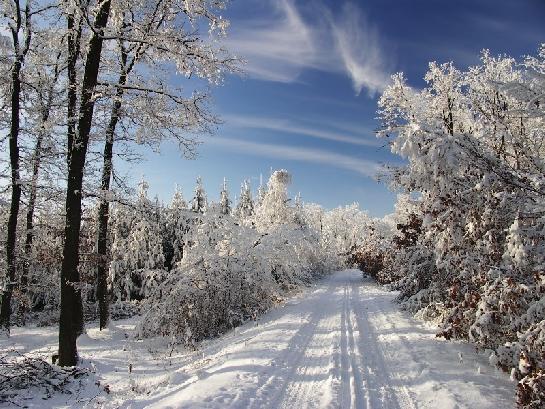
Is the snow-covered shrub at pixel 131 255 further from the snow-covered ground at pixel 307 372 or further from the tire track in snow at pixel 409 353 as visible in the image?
the tire track in snow at pixel 409 353

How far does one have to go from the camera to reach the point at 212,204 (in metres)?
16.7

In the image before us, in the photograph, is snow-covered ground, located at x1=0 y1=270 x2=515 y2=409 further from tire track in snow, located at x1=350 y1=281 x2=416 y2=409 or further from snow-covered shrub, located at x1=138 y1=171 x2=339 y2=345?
snow-covered shrub, located at x1=138 y1=171 x2=339 y2=345

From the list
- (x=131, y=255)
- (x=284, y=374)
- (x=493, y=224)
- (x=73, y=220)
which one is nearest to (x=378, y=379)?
(x=284, y=374)

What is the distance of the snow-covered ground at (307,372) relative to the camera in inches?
252

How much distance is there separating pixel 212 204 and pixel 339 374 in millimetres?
10167

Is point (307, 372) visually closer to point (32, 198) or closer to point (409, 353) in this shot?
point (409, 353)

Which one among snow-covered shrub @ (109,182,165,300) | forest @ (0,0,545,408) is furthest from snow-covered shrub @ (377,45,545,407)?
snow-covered shrub @ (109,182,165,300)

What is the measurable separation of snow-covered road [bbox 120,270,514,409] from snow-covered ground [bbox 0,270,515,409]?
17mm

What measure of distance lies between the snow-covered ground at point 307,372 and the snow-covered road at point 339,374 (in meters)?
0.02

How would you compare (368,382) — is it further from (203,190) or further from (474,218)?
(203,190)

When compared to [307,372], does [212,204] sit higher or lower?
higher

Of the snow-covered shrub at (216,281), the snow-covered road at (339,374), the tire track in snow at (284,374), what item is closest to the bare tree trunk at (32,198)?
the snow-covered shrub at (216,281)

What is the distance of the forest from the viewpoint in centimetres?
693

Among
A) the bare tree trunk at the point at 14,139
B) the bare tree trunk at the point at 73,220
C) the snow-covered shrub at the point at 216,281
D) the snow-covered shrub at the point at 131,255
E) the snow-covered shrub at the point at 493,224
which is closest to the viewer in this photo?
the snow-covered shrub at the point at 493,224
